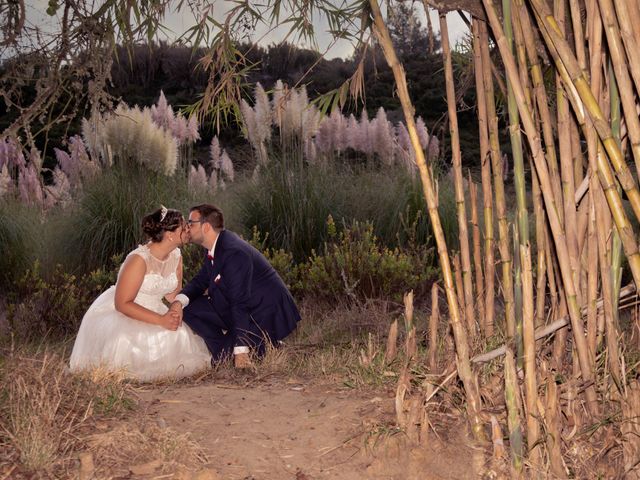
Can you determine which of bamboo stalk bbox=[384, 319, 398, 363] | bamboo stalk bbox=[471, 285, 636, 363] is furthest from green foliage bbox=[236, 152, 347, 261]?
bamboo stalk bbox=[471, 285, 636, 363]

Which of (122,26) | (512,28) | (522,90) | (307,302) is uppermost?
(122,26)

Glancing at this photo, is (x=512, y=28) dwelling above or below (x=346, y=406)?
above

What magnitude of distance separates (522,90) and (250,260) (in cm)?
288

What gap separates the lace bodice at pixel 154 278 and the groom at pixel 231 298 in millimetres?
124

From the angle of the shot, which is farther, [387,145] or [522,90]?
[387,145]

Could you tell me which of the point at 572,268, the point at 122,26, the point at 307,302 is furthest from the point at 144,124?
the point at 572,268

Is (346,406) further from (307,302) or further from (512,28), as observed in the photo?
(307,302)

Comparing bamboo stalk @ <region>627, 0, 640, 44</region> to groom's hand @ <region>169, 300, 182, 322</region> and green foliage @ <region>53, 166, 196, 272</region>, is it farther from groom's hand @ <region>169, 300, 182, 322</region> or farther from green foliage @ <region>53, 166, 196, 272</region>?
green foliage @ <region>53, 166, 196, 272</region>

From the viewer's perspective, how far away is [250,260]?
5324 mm

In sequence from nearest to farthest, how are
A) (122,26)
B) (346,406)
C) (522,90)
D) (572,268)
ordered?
(522,90)
(572,268)
(346,406)
(122,26)

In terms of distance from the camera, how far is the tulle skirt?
5133mm

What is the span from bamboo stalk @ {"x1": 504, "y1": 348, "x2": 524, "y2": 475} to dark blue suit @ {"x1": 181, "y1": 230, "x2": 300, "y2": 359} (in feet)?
8.45

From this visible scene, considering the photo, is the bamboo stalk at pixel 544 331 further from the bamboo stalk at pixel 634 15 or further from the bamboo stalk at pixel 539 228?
the bamboo stalk at pixel 634 15


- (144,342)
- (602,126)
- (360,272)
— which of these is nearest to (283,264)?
(360,272)
